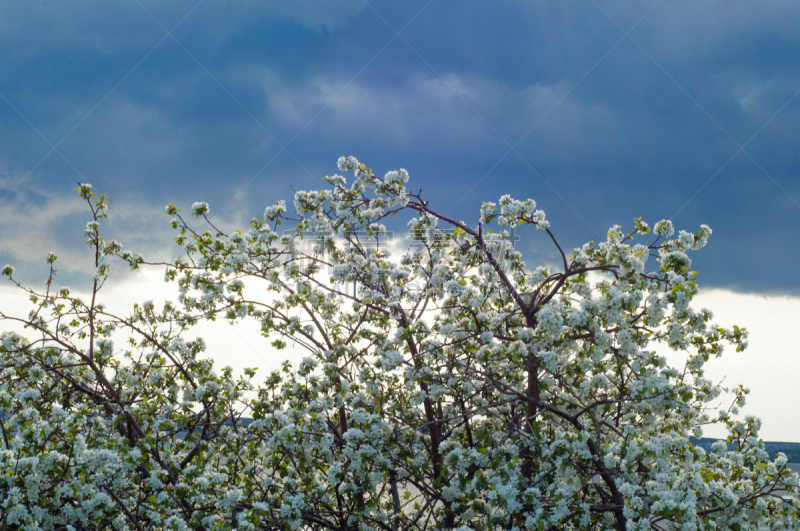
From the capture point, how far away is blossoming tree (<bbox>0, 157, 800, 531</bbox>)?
18.7ft

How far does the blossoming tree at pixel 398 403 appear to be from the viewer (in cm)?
570

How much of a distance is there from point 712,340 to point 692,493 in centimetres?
209

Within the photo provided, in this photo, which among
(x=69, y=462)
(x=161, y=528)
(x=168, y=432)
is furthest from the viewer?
(x=168, y=432)

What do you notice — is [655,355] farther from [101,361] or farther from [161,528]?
[101,361]

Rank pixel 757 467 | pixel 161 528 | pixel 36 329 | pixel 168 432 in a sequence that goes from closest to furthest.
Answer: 1. pixel 161 528
2. pixel 757 467
3. pixel 168 432
4. pixel 36 329

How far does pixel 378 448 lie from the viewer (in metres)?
6.30

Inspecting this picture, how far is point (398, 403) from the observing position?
8.15m

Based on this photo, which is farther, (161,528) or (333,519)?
(333,519)

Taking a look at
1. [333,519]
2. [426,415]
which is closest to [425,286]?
[426,415]

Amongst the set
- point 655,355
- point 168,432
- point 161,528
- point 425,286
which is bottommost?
point 161,528

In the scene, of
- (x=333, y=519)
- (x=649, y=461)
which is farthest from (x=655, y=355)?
(x=333, y=519)

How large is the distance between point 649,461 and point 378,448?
3.31 meters

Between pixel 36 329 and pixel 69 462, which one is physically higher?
pixel 36 329

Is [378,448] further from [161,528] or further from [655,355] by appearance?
[655,355]
